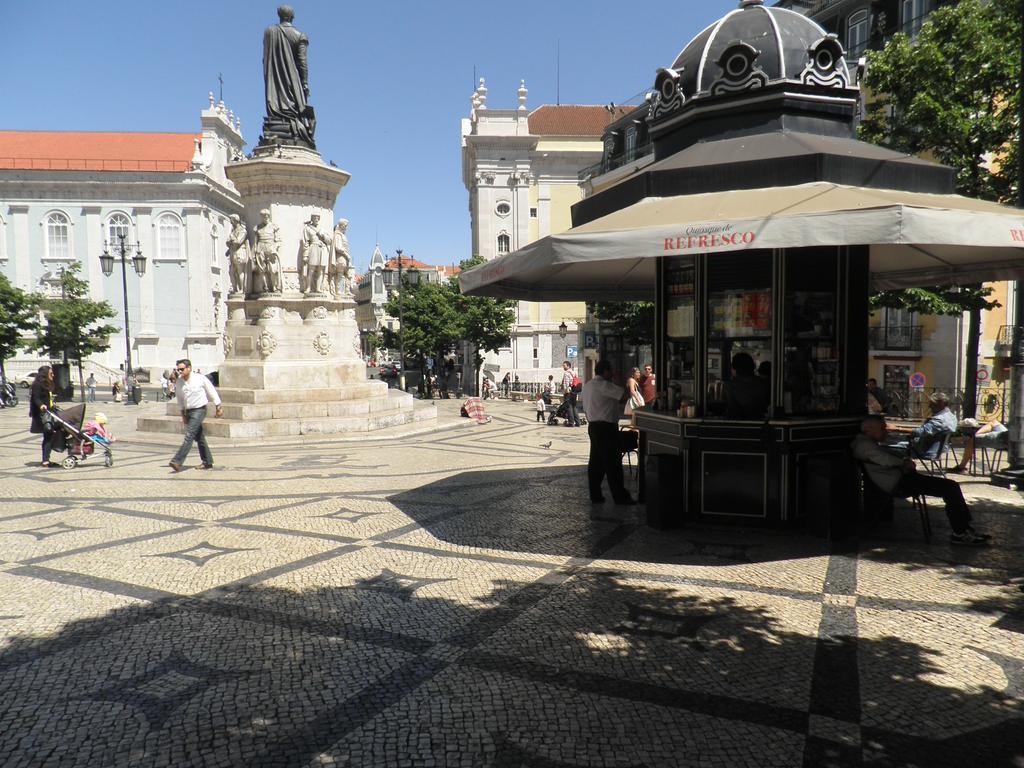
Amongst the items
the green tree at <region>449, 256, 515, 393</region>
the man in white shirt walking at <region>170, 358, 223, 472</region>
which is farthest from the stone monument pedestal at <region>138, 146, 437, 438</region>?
the green tree at <region>449, 256, 515, 393</region>

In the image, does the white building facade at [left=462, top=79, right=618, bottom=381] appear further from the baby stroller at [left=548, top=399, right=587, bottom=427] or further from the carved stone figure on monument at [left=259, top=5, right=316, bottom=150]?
the carved stone figure on monument at [left=259, top=5, right=316, bottom=150]

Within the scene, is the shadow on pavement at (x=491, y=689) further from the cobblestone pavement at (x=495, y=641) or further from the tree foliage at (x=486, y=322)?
the tree foliage at (x=486, y=322)

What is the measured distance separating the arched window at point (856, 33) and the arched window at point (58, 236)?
181 ft

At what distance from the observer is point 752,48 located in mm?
7012

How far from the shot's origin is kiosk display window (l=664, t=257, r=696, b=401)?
294 inches

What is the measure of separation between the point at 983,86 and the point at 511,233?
39.9 m

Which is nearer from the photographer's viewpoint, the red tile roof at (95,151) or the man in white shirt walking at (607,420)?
the man in white shirt walking at (607,420)

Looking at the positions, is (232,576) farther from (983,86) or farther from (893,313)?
(893,313)

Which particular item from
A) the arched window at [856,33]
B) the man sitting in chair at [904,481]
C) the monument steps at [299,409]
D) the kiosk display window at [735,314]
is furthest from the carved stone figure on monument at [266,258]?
the arched window at [856,33]

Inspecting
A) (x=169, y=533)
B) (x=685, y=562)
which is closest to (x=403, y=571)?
(x=685, y=562)

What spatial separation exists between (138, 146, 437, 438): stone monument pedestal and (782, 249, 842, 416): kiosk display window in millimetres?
11100

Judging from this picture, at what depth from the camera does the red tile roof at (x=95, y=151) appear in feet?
182

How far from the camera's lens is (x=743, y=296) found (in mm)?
7035

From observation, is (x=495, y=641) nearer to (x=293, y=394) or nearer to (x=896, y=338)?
(x=293, y=394)
